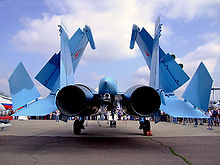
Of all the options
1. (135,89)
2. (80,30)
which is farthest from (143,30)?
(135,89)

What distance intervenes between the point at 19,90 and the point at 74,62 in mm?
3291

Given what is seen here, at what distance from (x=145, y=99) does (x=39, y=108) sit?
10.6 ft

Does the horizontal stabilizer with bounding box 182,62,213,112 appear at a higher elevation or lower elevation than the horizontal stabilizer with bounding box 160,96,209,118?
higher

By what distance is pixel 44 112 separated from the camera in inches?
225

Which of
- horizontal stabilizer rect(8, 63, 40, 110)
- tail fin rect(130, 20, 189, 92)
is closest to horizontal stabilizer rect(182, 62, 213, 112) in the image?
tail fin rect(130, 20, 189, 92)

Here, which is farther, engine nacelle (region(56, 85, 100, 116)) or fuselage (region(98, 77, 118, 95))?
fuselage (region(98, 77, 118, 95))

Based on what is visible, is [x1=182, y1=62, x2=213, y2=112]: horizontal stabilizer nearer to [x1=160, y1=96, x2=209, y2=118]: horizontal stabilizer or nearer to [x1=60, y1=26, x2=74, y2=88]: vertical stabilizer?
[x1=160, y1=96, x2=209, y2=118]: horizontal stabilizer

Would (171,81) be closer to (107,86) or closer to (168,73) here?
(168,73)

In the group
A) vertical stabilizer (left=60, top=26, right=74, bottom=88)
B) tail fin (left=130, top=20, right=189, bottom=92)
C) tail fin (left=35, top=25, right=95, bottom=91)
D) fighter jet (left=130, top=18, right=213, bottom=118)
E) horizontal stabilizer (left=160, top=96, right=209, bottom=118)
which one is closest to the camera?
fighter jet (left=130, top=18, right=213, bottom=118)

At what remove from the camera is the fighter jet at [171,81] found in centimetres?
525

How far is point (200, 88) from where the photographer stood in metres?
5.27

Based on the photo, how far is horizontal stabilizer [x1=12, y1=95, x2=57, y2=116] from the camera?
5695 millimetres

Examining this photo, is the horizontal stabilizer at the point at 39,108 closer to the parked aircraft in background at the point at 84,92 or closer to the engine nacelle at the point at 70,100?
the parked aircraft in background at the point at 84,92

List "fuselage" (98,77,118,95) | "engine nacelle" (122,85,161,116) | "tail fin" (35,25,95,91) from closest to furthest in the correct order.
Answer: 1. "engine nacelle" (122,85,161,116)
2. "fuselage" (98,77,118,95)
3. "tail fin" (35,25,95,91)
